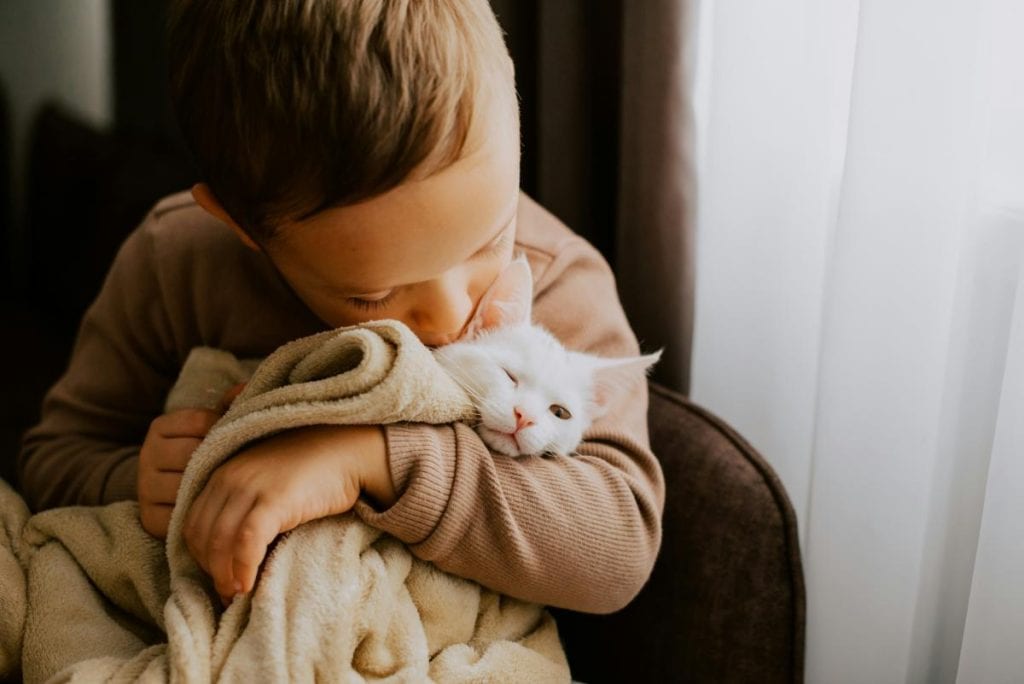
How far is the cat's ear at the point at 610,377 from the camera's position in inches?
32.9

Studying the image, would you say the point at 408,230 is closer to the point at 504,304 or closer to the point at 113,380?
the point at 504,304

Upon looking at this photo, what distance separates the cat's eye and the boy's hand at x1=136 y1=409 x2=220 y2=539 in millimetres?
270

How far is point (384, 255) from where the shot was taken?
27.3 inches

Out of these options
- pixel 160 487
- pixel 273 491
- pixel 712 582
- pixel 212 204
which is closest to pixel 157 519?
pixel 160 487

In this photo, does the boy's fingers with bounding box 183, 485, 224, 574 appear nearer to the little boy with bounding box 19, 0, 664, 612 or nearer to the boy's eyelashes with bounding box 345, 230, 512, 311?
the little boy with bounding box 19, 0, 664, 612

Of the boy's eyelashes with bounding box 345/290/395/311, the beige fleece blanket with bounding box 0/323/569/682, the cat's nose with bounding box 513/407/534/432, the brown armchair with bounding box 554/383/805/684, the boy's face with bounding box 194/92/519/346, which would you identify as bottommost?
the brown armchair with bounding box 554/383/805/684

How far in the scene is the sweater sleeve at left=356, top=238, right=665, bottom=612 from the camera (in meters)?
0.73

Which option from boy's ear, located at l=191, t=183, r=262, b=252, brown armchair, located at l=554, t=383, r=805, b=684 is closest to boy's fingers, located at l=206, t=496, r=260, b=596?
boy's ear, located at l=191, t=183, r=262, b=252

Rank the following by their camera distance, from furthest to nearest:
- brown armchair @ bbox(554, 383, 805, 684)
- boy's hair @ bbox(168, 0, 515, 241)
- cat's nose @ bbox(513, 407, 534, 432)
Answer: brown armchair @ bbox(554, 383, 805, 684)
cat's nose @ bbox(513, 407, 534, 432)
boy's hair @ bbox(168, 0, 515, 241)

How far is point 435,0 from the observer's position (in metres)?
0.69

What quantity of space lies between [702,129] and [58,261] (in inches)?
48.7

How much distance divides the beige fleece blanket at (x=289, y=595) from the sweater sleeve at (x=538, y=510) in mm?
25

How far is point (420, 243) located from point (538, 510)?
0.74 ft

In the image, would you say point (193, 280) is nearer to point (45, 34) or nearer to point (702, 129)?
point (702, 129)
